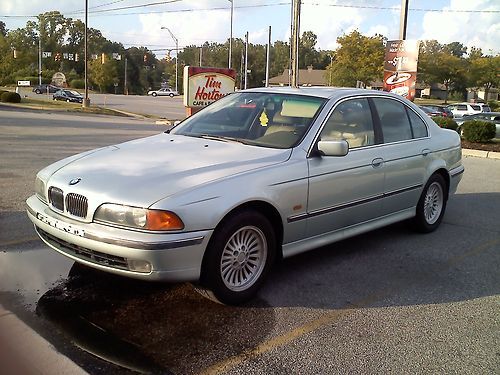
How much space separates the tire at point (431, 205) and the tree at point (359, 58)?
49588 mm

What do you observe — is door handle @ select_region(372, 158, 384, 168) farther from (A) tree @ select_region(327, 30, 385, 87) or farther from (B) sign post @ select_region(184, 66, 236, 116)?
(A) tree @ select_region(327, 30, 385, 87)

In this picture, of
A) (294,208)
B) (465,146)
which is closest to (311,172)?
(294,208)

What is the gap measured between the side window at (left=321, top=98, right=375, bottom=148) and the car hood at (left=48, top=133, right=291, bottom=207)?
0.64 metres

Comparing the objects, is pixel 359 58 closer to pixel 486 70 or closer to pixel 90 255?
pixel 486 70

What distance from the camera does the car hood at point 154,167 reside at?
3551 millimetres

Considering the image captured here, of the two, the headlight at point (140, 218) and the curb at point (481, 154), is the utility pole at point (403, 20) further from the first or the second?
the headlight at point (140, 218)

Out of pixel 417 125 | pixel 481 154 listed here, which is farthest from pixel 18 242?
pixel 481 154

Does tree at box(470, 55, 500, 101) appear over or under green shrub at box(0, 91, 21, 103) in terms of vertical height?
over

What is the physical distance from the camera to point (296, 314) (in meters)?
3.89

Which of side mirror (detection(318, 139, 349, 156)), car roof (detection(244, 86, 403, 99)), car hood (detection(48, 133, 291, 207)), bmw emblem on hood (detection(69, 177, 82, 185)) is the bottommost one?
bmw emblem on hood (detection(69, 177, 82, 185))

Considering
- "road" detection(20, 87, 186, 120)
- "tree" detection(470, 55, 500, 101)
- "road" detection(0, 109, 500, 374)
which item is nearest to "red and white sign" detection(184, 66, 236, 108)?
"road" detection(20, 87, 186, 120)

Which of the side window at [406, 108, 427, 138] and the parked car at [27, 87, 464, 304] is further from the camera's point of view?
the side window at [406, 108, 427, 138]

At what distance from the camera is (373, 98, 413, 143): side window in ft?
17.8

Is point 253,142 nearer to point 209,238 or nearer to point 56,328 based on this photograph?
point 209,238
